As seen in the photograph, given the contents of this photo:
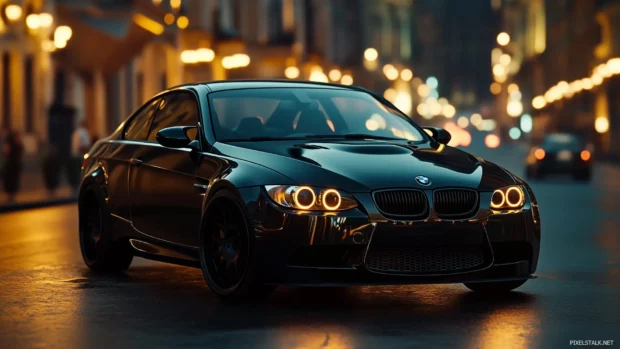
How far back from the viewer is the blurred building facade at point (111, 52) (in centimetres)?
3862

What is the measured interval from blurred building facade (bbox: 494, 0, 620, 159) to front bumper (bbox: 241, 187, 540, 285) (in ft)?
192

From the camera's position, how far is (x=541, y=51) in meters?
146

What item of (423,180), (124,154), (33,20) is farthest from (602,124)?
(423,180)

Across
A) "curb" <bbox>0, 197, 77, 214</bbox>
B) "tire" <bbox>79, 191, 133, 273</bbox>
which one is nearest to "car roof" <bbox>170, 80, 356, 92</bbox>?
"tire" <bbox>79, 191, 133, 273</bbox>

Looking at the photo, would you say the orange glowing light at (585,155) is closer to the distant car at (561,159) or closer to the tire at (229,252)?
the distant car at (561,159)

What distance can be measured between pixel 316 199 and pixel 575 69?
99.4 meters

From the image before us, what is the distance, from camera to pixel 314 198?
895cm

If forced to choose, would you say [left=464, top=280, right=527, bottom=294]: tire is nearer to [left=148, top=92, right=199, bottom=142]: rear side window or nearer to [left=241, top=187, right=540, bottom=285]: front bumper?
[left=241, top=187, right=540, bottom=285]: front bumper

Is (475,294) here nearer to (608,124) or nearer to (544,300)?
(544,300)

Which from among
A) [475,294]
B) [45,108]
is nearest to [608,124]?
[45,108]

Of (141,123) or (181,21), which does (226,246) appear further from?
(181,21)

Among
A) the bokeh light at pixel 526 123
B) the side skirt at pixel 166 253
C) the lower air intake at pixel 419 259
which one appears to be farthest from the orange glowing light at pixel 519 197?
the bokeh light at pixel 526 123

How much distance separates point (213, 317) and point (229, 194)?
92 centimetres

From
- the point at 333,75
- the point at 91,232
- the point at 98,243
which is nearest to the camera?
the point at 98,243
